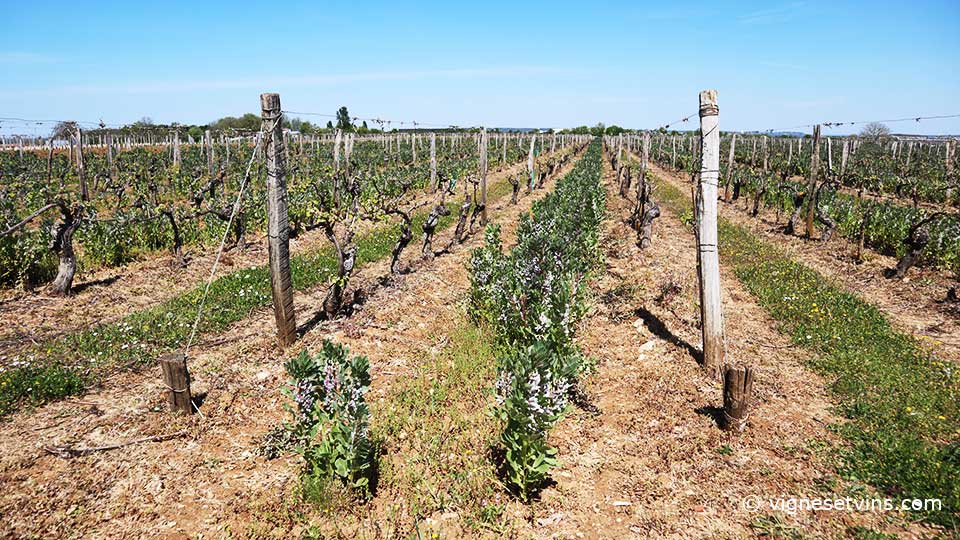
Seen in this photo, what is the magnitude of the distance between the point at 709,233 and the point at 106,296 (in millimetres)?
10930

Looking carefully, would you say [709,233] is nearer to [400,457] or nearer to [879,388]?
[879,388]

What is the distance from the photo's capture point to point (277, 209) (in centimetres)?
717

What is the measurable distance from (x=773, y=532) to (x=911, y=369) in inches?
168

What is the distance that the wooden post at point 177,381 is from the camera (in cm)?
571

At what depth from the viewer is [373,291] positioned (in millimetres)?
10547

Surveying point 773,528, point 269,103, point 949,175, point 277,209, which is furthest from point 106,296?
point 949,175

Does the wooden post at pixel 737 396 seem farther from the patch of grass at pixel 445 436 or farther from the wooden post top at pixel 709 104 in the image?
the wooden post top at pixel 709 104

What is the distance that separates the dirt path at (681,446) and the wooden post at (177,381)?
13.6ft

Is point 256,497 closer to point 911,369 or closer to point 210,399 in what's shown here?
point 210,399

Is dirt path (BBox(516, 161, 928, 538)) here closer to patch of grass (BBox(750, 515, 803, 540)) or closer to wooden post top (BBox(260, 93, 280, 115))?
patch of grass (BBox(750, 515, 803, 540))

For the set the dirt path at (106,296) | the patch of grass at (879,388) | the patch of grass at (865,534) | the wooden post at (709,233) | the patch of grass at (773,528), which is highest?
the wooden post at (709,233)

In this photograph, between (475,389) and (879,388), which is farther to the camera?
(475,389)

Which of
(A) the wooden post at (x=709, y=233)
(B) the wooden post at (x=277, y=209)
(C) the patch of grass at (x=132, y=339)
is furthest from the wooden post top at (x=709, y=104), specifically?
(C) the patch of grass at (x=132, y=339)

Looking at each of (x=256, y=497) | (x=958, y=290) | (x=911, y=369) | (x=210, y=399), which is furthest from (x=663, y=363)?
(x=958, y=290)
